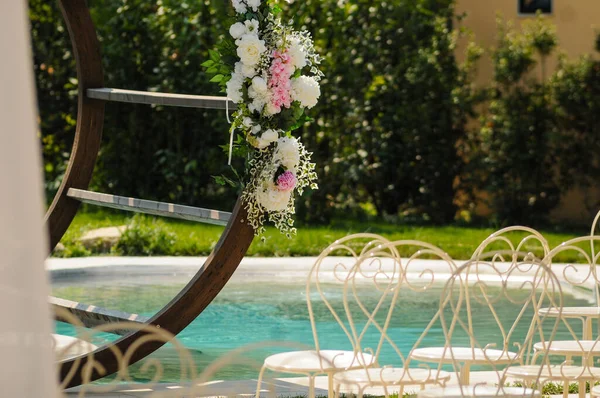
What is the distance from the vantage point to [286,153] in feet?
15.8

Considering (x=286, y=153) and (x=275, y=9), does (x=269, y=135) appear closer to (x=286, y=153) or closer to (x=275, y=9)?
(x=286, y=153)

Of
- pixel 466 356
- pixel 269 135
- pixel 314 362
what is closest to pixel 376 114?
pixel 269 135

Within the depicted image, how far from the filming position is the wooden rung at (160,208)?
16.3 ft

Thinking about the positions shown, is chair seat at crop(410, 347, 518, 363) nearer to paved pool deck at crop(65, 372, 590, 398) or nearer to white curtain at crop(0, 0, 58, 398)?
paved pool deck at crop(65, 372, 590, 398)

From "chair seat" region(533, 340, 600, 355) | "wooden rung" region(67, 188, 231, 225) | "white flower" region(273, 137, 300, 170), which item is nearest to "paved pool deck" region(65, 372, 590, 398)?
"chair seat" region(533, 340, 600, 355)

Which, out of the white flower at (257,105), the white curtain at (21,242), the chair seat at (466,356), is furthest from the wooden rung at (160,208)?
the white curtain at (21,242)

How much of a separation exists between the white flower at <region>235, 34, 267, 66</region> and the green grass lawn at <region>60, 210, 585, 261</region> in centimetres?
474

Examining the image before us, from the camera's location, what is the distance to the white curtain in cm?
182

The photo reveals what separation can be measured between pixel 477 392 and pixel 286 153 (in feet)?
5.88

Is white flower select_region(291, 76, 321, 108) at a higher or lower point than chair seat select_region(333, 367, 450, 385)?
higher

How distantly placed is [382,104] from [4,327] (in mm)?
10977

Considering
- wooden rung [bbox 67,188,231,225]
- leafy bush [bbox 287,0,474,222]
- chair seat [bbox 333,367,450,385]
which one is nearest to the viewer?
chair seat [bbox 333,367,450,385]

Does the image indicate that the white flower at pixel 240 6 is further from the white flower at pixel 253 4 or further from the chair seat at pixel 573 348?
the chair seat at pixel 573 348

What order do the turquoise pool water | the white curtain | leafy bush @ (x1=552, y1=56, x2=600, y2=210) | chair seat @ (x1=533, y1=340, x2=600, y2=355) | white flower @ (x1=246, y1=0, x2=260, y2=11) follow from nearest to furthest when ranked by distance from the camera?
the white curtain, chair seat @ (x1=533, y1=340, x2=600, y2=355), white flower @ (x1=246, y1=0, x2=260, y2=11), the turquoise pool water, leafy bush @ (x1=552, y1=56, x2=600, y2=210)
